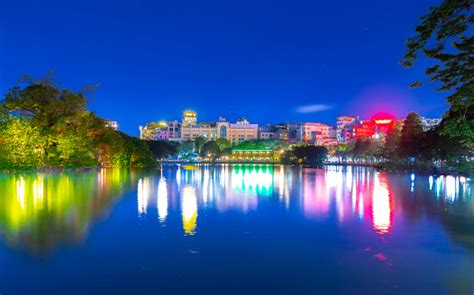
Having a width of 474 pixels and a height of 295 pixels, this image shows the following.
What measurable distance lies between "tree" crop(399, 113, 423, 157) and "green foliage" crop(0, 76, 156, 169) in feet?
129

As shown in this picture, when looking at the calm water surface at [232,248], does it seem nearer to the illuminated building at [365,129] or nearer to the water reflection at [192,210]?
the water reflection at [192,210]

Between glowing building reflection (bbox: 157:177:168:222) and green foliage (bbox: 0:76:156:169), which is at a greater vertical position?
green foliage (bbox: 0:76:156:169)

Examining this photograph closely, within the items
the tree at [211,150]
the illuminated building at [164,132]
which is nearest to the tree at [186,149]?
the tree at [211,150]

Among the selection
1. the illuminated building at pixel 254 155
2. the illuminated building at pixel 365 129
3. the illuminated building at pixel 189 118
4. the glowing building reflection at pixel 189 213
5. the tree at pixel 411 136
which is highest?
the illuminated building at pixel 189 118

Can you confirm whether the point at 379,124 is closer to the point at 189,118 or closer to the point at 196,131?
the point at 196,131

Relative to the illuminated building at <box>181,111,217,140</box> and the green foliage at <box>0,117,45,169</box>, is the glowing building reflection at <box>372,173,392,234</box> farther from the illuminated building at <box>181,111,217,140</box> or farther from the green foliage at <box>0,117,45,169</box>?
the illuminated building at <box>181,111,217,140</box>

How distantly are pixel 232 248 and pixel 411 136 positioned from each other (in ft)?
162

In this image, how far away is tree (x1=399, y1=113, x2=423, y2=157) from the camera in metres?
50.8

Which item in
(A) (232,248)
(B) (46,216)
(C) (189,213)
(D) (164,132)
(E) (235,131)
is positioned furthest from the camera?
(D) (164,132)

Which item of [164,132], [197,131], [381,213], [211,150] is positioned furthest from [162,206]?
[164,132]

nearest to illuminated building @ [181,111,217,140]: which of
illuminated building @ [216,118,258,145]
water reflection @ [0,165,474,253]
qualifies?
illuminated building @ [216,118,258,145]

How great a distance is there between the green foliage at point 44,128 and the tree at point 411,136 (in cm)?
3930

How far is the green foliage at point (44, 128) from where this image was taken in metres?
35.7

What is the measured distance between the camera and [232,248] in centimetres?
1016
